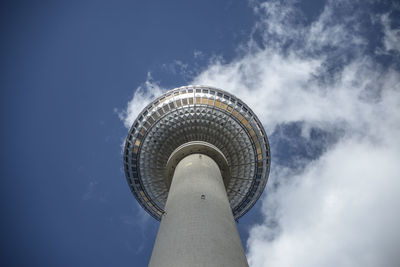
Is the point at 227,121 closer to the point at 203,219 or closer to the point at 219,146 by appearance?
the point at 219,146

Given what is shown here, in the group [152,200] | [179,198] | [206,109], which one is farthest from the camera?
[152,200]

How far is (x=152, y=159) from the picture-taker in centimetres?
2658

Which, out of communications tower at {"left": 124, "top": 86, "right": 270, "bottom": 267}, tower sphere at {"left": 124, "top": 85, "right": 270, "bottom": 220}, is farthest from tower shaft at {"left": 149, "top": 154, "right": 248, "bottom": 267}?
tower sphere at {"left": 124, "top": 85, "right": 270, "bottom": 220}

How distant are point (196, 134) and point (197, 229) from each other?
13.8 meters

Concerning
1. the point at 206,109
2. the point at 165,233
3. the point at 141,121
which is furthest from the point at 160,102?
the point at 165,233

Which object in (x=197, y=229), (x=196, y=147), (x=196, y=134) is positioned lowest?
(x=197, y=229)

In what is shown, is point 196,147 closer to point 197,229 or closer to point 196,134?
point 196,134

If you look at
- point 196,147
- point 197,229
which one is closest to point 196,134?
point 196,147

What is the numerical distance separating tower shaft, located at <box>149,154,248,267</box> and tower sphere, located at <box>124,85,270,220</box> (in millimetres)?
8200

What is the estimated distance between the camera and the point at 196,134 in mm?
25422

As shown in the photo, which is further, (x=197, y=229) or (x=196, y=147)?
(x=196, y=147)

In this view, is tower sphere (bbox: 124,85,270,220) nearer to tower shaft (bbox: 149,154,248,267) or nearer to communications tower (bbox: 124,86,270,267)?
communications tower (bbox: 124,86,270,267)

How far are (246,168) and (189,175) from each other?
1105 centimetres

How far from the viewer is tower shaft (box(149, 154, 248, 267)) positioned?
425 inches
